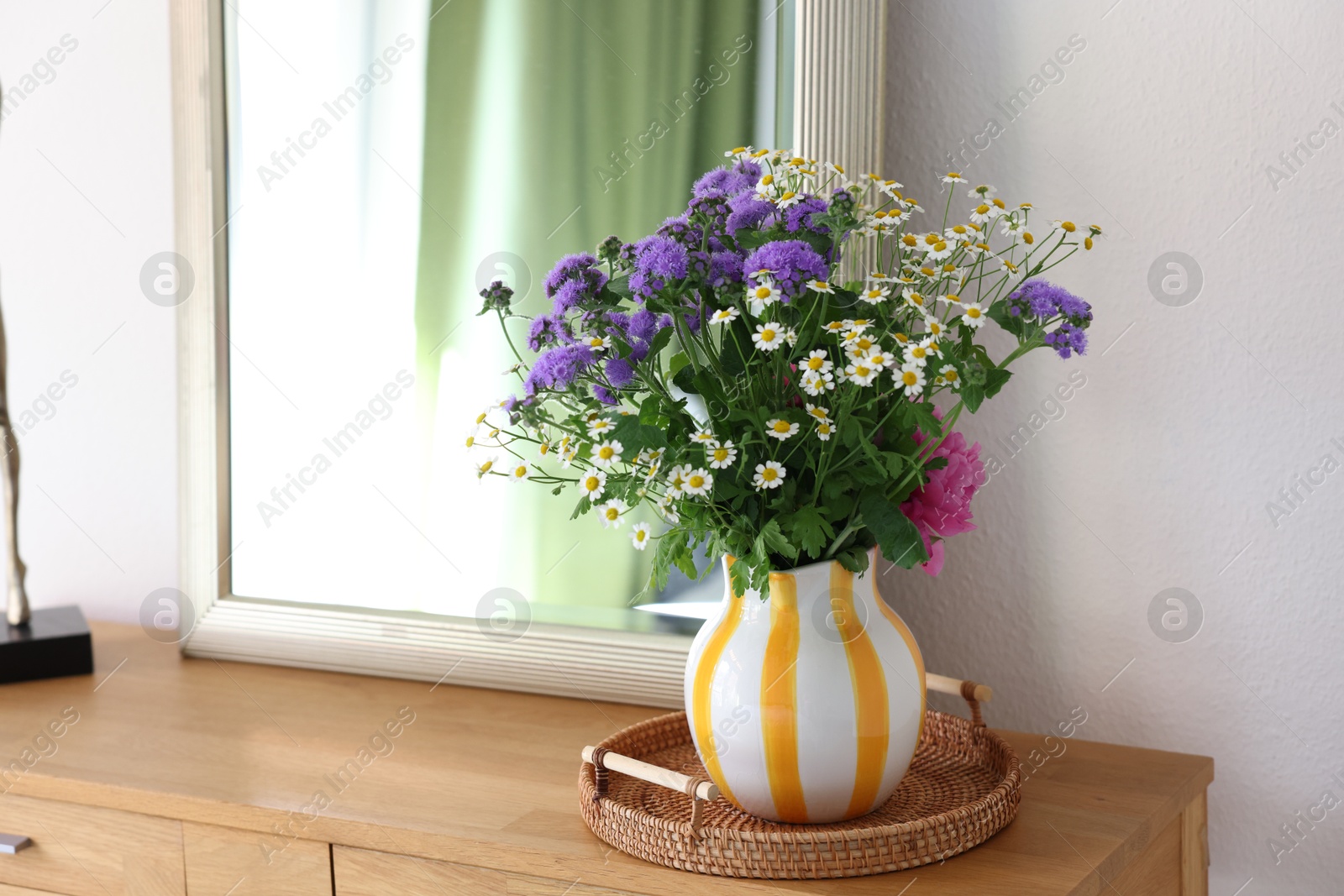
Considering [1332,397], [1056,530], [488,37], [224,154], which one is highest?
[488,37]

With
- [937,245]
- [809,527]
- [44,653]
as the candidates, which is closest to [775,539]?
[809,527]

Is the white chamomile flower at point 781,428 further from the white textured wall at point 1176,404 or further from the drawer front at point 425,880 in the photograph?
the white textured wall at point 1176,404

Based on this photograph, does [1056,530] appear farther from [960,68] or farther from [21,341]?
[21,341]

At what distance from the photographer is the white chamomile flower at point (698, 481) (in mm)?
748

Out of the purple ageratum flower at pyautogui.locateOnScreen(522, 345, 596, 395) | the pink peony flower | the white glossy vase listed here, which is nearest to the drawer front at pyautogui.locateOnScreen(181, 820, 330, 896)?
the white glossy vase

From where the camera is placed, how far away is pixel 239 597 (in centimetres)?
141

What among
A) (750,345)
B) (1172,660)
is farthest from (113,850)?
(1172,660)

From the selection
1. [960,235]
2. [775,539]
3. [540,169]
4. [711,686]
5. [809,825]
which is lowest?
[809,825]

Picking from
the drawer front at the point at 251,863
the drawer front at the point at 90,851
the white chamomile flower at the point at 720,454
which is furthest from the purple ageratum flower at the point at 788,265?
the drawer front at the point at 90,851

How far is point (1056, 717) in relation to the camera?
1161 millimetres

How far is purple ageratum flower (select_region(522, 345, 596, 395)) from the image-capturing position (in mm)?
758

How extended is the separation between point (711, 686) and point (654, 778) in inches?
3.2

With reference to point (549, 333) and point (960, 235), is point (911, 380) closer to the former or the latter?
point (960, 235)

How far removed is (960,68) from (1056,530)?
48cm
